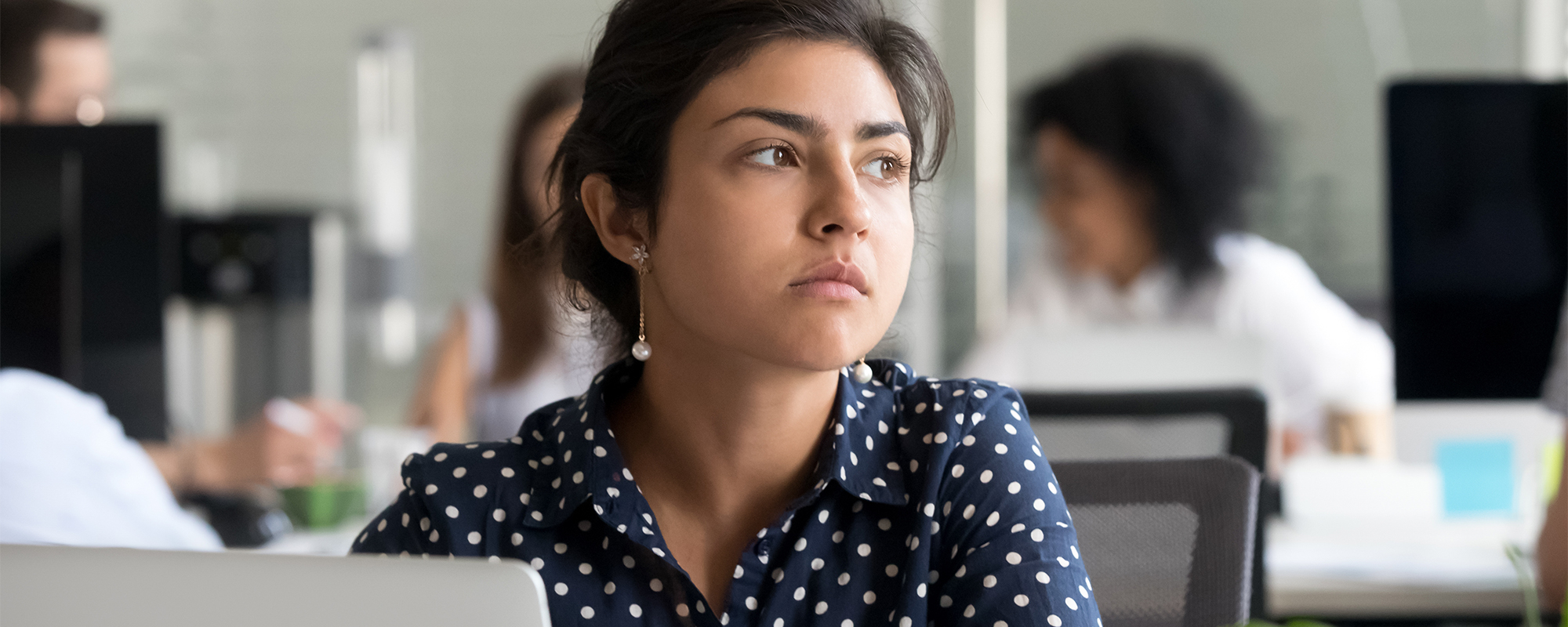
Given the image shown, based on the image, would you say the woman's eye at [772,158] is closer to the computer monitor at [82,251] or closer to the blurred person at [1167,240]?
the computer monitor at [82,251]

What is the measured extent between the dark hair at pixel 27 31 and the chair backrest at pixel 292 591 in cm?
222

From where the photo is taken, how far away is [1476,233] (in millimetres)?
1953

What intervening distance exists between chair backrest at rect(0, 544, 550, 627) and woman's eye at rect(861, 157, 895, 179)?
1.84ft

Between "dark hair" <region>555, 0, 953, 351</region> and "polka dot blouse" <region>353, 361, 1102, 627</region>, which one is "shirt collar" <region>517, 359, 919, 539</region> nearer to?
"polka dot blouse" <region>353, 361, 1102, 627</region>

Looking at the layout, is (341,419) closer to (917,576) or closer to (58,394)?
(58,394)

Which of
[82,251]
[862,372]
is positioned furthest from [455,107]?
[862,372]

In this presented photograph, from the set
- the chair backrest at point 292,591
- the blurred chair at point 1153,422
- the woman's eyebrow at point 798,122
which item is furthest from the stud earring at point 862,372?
the chair backrest at point 292,591

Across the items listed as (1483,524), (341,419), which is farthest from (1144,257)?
(341,419)

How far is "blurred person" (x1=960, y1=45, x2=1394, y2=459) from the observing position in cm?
278

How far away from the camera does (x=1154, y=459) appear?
47.4 inches

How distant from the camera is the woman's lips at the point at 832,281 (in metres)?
1.00

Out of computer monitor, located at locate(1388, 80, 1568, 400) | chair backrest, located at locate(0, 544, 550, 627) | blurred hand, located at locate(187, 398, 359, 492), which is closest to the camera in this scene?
chair backrest, located at locate(0, 544, 550, 627)

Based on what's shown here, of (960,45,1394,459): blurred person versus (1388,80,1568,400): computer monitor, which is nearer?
(1388,80,1568,400): computer monitor

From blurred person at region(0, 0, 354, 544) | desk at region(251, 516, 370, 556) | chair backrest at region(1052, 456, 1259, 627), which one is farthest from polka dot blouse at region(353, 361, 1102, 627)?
blurred person at region(0, 0, 354, 544)
